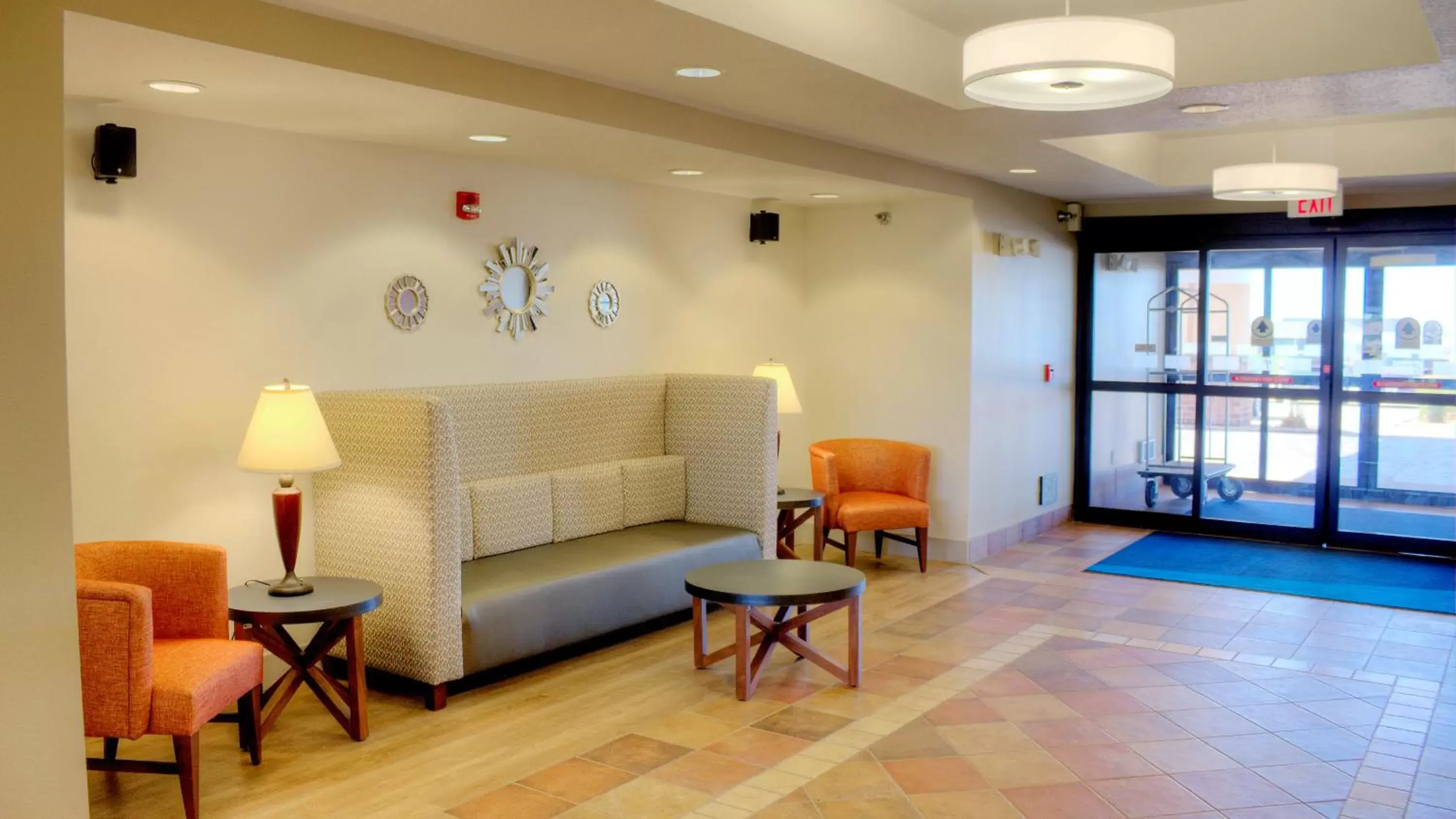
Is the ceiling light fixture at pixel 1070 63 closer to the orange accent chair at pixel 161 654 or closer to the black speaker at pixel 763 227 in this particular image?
the orange accent chair at pixel 161 654

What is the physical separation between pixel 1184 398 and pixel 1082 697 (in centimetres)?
481

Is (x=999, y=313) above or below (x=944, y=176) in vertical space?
below

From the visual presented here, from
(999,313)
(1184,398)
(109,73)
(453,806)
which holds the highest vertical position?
(109,73)

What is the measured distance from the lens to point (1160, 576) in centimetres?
743

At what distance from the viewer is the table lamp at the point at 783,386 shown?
7.13m

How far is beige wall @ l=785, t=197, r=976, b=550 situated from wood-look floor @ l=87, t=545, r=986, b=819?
229cm

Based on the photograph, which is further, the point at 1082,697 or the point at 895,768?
the point at 1082,697

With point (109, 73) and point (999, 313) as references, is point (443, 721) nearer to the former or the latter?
point (109, 73)

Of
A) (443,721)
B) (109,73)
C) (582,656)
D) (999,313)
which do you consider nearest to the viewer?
(109,73)

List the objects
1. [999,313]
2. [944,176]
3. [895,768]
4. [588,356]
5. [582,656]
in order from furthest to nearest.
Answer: [999,313]
[944,176]
[588,356]
[582,656]
[895,768]

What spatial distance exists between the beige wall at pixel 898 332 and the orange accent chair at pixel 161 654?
4686 millimetres

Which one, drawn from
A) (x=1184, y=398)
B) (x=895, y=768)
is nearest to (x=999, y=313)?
(x=1184, y=398)

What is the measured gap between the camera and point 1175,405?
916 cm

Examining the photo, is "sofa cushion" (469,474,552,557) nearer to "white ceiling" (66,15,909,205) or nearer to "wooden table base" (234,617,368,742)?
"wooden table base" (234,617,368,742)
